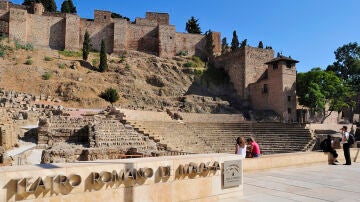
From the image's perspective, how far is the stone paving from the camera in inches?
225

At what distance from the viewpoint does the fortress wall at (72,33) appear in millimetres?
49438

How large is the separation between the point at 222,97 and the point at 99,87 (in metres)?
18.2

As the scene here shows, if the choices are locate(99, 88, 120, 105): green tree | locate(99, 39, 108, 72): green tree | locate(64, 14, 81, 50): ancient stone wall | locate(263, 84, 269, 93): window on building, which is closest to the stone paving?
locate(99, 88, 120, 105): green tree

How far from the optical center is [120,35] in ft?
172

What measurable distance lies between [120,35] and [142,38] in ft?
13.1

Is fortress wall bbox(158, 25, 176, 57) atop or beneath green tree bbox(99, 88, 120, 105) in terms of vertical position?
atop

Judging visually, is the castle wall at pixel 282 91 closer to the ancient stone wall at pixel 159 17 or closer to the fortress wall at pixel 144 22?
the ancient stone wall at pixel 159 17

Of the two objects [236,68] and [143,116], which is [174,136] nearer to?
[143,116]

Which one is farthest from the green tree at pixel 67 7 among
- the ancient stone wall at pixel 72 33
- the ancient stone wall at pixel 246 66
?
the ancient stone wall at pixel 246 66

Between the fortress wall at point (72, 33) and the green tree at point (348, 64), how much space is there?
148 ft

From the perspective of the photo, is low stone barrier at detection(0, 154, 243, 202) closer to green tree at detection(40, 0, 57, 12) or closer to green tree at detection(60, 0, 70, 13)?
green tree at detection(40, 0, 57, 12)

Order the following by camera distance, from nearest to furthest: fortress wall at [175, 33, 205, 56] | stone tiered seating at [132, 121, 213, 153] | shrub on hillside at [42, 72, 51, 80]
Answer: stone tiered seating at [132, 121, 213, 153] → shrub on hillside at [42, 72, 51, 80] → fortress wall at [175, 33, 205, 56]

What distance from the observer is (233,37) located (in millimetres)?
61812

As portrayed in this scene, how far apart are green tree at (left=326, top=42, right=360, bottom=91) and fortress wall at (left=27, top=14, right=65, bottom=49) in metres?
47.7
